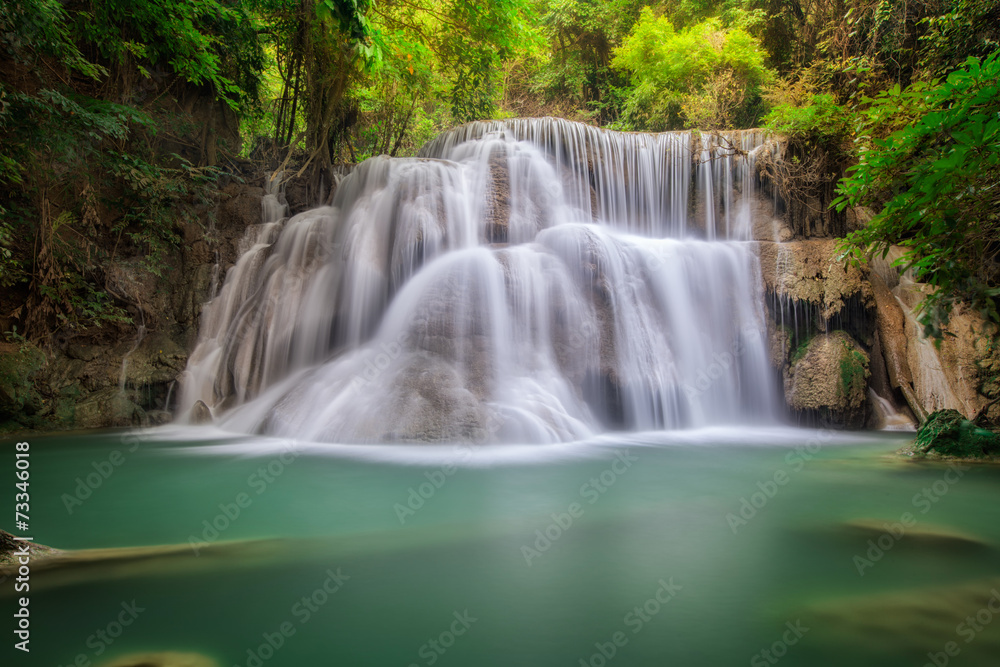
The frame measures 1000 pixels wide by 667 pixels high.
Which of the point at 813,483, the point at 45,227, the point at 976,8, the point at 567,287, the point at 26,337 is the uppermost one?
the point at 976,8

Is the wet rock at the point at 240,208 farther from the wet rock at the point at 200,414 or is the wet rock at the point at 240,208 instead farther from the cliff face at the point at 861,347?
the cliff face at the point at 861,347

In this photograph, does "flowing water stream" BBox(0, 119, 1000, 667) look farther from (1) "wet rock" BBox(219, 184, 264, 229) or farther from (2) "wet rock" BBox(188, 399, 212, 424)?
(1) "wet rock" BBox(219, 184, 264, 229)

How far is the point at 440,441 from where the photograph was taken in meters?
6.27

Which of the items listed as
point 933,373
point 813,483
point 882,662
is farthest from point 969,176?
point 933,373

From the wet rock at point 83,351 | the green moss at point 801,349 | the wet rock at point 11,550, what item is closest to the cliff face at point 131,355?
the wet rock at point 83,351

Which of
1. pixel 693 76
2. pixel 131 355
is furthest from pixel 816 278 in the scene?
pixel 131 355

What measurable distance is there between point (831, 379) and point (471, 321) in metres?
5.54

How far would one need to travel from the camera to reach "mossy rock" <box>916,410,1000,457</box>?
6.03 meters

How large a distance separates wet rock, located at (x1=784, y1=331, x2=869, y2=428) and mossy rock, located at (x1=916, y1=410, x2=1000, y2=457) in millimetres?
2105

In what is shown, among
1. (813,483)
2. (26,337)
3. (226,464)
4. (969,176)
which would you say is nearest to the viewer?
(969,176)

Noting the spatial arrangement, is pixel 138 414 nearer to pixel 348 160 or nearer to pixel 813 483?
pixel 813 483

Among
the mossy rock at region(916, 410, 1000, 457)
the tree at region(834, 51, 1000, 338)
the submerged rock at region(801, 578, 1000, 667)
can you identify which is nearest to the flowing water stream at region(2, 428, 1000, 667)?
the submerged rock at region(801, 578, 1000, 667)

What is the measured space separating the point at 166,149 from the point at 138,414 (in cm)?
557

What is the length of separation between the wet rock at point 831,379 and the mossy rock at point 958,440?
6.91ft
